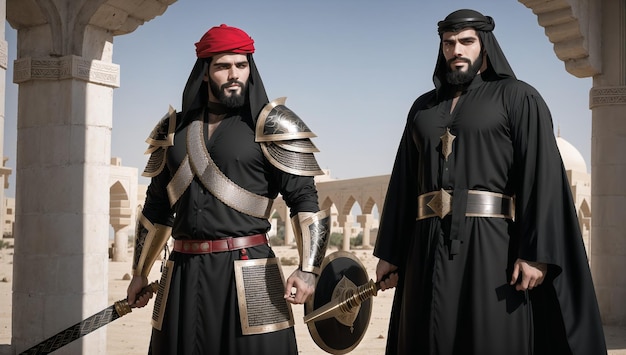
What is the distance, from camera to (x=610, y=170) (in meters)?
8.36

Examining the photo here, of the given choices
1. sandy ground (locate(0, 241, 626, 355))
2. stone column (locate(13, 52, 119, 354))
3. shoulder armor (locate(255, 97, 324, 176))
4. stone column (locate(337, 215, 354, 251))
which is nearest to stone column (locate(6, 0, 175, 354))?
stone column (locate(13, 52, 119, 354))

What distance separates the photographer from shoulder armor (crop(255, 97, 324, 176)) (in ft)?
10.1

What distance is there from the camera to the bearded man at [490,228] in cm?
280

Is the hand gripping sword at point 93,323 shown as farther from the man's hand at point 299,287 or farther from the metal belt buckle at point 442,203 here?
the metal belt buckle at point 442,203

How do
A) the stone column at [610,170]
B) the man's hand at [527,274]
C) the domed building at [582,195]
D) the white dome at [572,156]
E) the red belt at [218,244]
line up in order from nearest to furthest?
the man's hand at [527,274], the red belt at [218,244], the stone column at [610,170], the domed building at [582,195], the white dome at [572,156]

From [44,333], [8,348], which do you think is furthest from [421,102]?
[8,348]

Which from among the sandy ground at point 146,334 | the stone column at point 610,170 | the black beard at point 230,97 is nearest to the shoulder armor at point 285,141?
the black beard at point 230,97

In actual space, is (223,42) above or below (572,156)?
below

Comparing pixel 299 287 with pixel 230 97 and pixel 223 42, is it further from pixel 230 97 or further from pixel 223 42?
pixel 223 42

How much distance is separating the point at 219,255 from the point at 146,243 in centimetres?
48

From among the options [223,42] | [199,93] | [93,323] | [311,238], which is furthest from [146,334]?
[223,42]

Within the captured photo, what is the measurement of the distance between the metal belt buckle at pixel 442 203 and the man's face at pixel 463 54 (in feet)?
1.56

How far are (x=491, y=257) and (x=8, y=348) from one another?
460 cm

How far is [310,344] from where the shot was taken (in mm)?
7520
